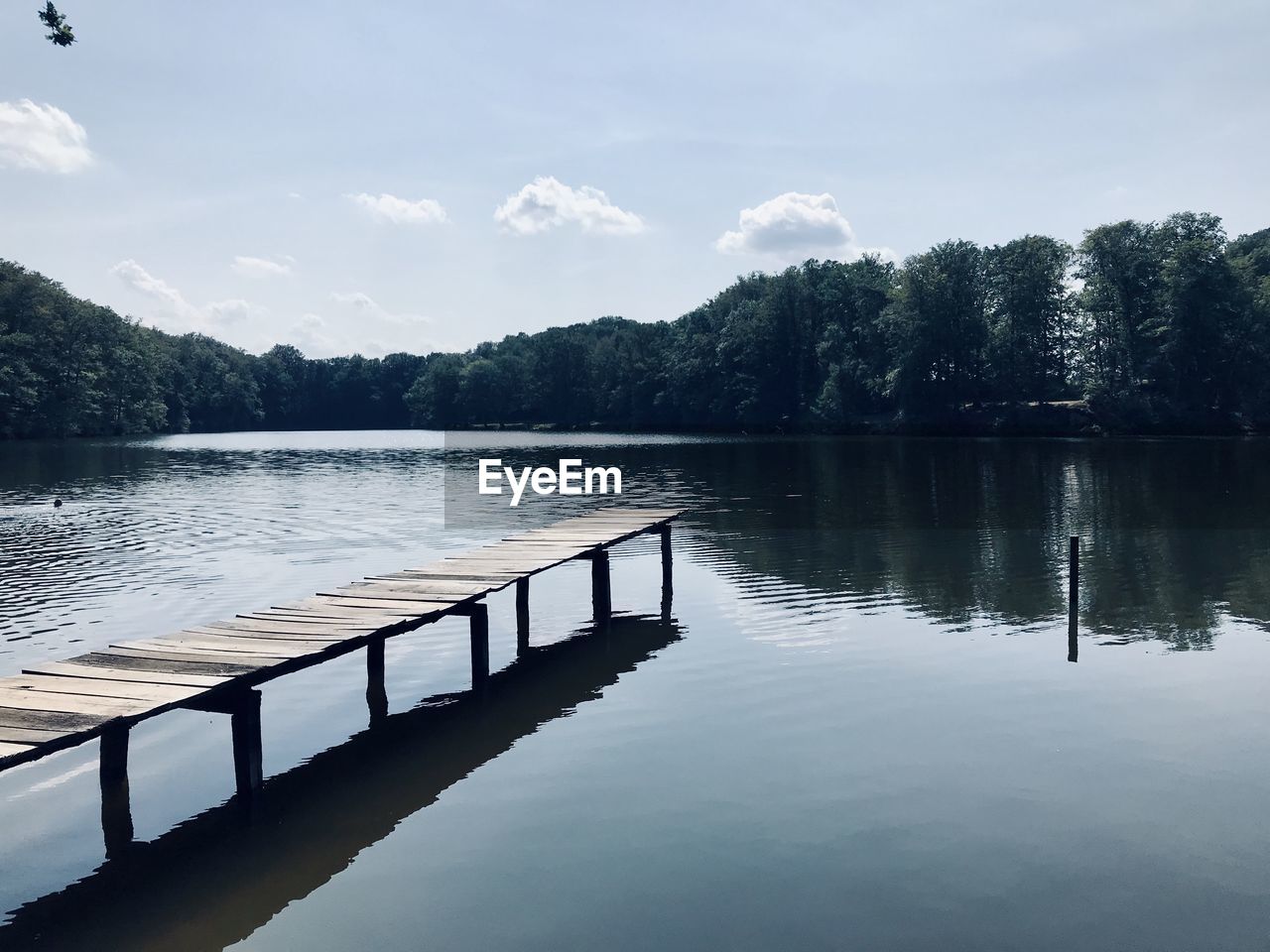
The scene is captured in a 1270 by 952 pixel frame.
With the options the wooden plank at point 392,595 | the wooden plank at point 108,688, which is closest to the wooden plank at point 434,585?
the wooden plank at point 392,595

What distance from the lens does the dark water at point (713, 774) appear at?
8555 mm

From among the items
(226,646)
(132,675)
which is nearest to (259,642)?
(226,646)

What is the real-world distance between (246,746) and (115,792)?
1.31 metres

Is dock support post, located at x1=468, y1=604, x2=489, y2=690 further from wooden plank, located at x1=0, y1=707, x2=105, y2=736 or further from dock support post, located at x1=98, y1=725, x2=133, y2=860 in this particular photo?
wooden plank, located at x1=0, y1=707, x2=105, y2=736

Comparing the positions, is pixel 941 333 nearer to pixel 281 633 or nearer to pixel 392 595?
pixel 392 595

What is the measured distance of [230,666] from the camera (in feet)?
36.7

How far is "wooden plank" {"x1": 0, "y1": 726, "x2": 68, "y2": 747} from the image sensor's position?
8625 mm

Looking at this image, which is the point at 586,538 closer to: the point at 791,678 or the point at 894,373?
the point at 791,678

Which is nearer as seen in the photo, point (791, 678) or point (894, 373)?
point (791, 678)

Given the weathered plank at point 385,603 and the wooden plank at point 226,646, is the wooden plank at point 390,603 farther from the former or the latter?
the wooden plank at point 226,646

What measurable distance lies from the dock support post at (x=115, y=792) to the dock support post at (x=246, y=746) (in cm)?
109

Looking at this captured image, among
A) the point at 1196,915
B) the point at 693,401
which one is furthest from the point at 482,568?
the point at 693,401

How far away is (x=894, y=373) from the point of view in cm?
10888

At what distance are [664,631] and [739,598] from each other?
10.7 feet
